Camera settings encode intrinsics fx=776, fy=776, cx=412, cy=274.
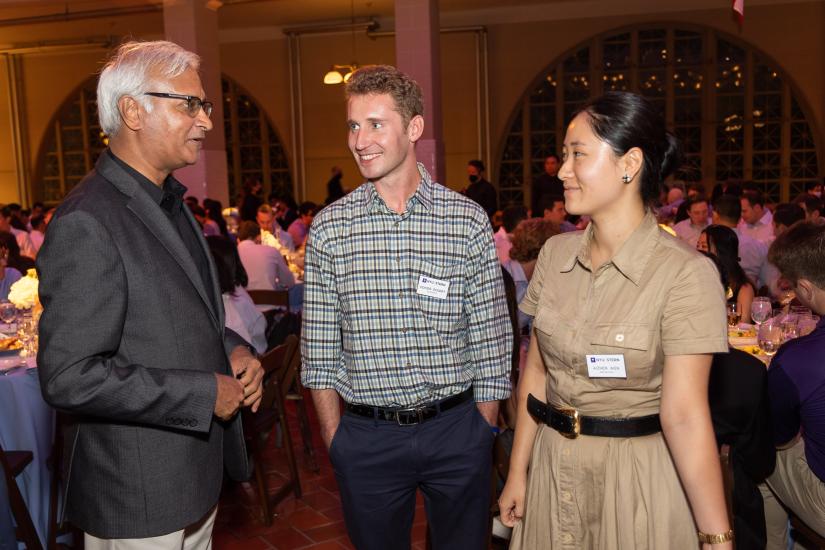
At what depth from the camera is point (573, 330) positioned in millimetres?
1791

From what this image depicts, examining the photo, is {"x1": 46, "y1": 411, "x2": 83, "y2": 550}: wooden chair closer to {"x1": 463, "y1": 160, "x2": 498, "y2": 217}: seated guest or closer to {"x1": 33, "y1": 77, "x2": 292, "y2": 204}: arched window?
{"x1": 463, "y1": 160, "x2": 498, "y2": 217}: seated guest

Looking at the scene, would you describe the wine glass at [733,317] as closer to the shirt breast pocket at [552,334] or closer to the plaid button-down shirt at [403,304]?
the plaid button-down shirt at [403,304]

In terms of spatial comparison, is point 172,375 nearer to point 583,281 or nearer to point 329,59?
point 583,281

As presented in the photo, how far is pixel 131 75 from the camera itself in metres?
1.83

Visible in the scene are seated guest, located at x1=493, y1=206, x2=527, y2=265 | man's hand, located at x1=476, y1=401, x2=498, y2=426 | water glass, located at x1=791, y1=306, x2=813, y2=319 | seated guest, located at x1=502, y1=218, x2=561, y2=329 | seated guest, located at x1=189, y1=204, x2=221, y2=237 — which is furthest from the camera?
seated guest, located at x1=189, y1=204, x2=221, y2=237

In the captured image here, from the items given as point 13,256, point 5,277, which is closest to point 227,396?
point 5,277

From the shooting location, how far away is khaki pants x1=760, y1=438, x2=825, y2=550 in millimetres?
2586

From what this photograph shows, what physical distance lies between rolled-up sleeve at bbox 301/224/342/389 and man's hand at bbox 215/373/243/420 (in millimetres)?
405

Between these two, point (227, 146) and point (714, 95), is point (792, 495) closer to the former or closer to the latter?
point (714, 95)

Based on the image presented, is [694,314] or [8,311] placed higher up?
[694,314]

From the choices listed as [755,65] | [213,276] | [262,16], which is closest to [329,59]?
[262,16]

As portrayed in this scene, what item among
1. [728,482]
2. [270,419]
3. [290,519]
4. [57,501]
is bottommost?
[290,519]

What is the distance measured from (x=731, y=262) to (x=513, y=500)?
298 centimetres

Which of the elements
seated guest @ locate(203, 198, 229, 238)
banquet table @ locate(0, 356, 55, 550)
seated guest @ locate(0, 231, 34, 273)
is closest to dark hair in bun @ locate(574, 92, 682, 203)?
banquet table @ locate(0, 356, 55, 550)
